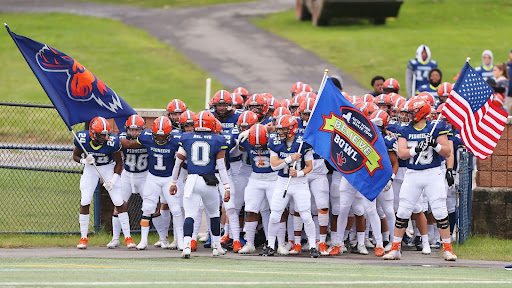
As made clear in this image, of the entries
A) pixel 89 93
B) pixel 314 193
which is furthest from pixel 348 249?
pixel 89 93

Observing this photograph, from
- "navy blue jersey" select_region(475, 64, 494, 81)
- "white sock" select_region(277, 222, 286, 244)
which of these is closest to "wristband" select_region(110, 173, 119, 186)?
"white sock" select_region(277, 222, 286, 244)

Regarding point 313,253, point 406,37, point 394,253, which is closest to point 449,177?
point 394,253

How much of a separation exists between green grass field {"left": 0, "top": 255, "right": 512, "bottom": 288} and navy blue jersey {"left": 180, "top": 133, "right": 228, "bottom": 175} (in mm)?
1254

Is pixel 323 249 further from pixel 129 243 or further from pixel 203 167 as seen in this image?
pixel 129 243

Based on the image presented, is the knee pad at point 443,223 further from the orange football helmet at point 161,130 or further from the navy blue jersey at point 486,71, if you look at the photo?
the navy blue jersey at point 486,71

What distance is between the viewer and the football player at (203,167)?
14.4 meters

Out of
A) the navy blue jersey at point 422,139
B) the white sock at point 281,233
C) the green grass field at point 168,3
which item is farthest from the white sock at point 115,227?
the green grass field at point 168,3

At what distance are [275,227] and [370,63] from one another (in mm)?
17175

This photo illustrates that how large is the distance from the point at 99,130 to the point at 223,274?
12.8 ft

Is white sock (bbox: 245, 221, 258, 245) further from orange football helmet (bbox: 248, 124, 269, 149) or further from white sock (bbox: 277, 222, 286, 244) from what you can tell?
orange football helmet (bbox: 248, 124, 269, 149)

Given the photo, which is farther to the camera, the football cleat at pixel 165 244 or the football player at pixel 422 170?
the football cleat at pixel 165 244

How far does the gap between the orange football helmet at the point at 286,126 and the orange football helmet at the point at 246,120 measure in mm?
747

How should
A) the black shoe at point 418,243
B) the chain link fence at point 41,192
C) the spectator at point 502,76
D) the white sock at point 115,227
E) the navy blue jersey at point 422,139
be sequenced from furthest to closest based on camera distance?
the spectator at point 502,76, the chain link fence at point 41,192, the black shoe at point 418,243, the white sock at point 115,227, the navy blue jersey at point 422,139

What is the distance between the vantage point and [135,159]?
15.5 meters
